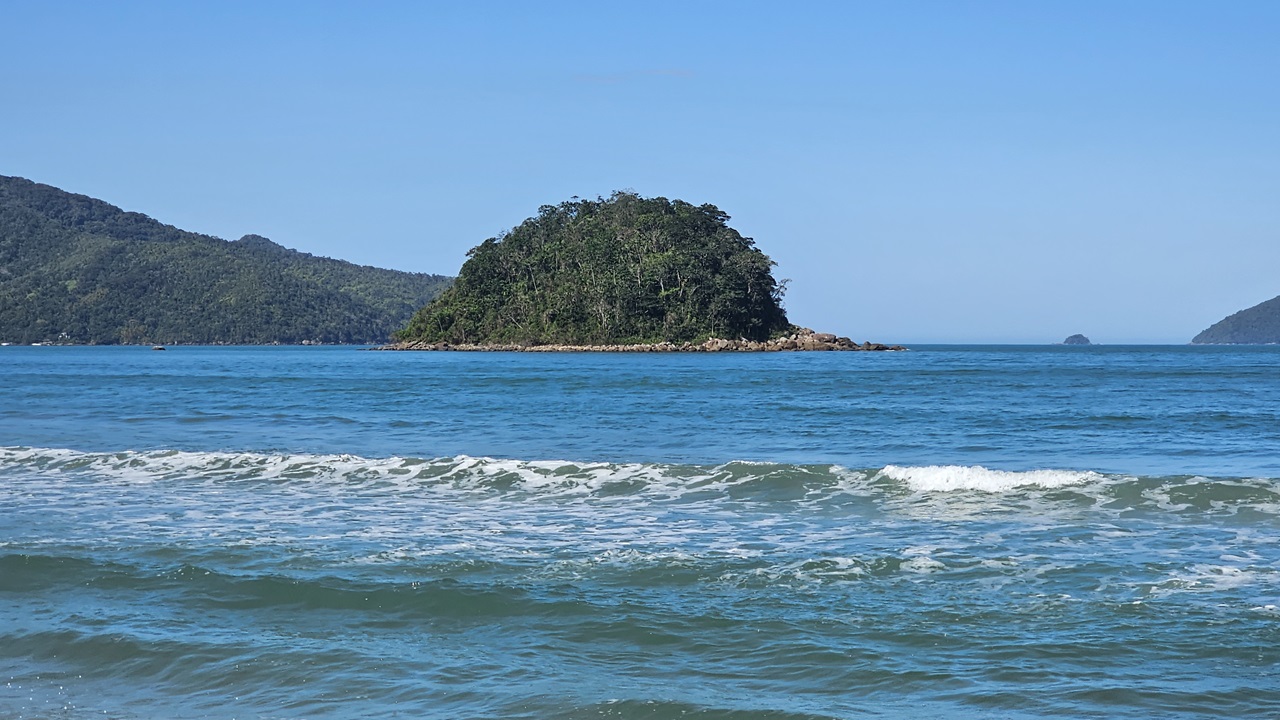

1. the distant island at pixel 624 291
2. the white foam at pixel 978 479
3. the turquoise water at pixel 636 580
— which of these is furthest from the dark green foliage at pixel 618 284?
the white foam at pixel 978 479

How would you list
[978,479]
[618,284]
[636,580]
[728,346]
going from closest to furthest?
[636,580], [978,479], [728,346], [618,284]

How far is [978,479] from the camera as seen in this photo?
1449 cm

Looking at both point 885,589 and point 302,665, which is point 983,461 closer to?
point 885,589

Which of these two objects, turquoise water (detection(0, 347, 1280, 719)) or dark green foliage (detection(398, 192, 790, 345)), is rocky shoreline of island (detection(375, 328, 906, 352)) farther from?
turquoise water (detection(0, 347, 1280, 719))

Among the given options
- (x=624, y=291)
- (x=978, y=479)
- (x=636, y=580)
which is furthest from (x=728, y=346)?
(x=636, y=580)

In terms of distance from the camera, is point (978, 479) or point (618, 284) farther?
point (618, 284)

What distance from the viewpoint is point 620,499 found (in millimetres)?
13727

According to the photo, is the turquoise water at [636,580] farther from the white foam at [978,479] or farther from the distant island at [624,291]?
the distant island at [624,291]

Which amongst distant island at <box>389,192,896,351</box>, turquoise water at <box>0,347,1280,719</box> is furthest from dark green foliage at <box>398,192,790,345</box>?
turquoise water at <box>0,347,1280,719</box>

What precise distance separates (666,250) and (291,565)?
111 metres

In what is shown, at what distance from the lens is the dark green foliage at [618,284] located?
11288 cm

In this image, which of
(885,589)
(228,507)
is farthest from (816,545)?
(228,507)

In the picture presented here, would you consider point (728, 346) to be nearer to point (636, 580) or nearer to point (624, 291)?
point (624, 291)

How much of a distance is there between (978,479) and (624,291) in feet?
326
